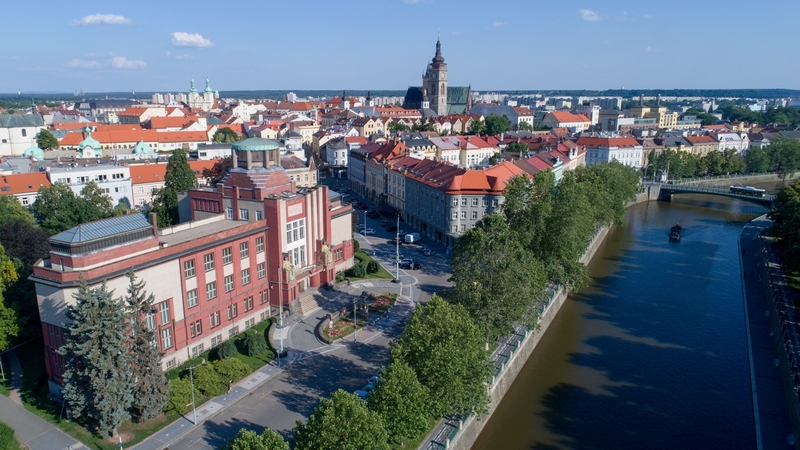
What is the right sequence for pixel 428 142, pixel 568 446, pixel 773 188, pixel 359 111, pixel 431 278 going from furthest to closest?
1. pixel 359 111
2. pixel 773 188
3. pixel 428 142
4. pixel 431 278
5. pixel 568 446

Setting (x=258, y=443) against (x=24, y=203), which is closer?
(x=258, y=443)

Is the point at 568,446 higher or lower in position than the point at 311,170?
lower

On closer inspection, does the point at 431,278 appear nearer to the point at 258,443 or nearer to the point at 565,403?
the point at 565,403

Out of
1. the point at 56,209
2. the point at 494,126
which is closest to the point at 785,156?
the point at 494,126

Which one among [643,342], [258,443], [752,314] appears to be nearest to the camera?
[258,443]

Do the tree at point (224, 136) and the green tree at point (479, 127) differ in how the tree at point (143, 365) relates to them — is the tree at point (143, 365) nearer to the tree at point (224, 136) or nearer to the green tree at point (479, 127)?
the tree at point (224, 136)

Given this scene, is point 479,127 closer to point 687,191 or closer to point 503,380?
point 687,191

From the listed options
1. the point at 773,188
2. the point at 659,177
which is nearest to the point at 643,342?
the point at 659,177
